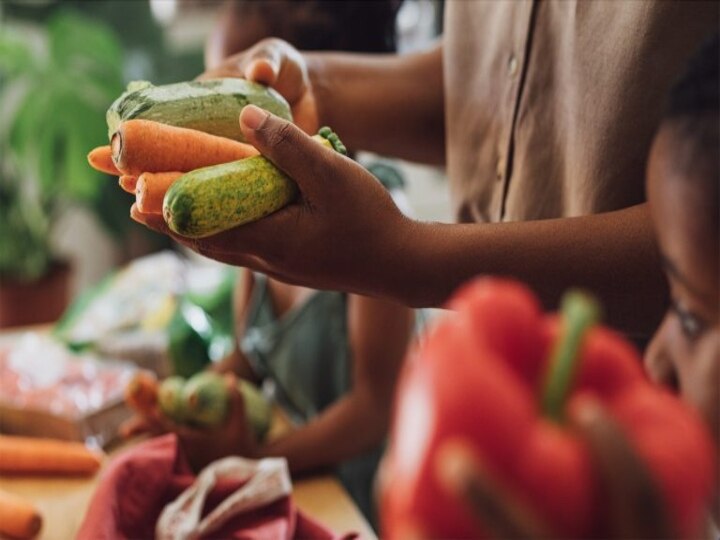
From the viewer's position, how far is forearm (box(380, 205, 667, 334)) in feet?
2.66

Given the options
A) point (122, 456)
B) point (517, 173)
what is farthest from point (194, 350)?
point (517, 173)

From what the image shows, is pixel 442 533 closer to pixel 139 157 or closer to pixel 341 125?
pixel 139 157

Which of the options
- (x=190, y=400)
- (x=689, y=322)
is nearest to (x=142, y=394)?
(x=190, y=400)

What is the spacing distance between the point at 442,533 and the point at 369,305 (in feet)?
3.59

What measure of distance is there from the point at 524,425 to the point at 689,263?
0.49ft

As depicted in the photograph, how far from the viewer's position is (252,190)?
2.46 feet

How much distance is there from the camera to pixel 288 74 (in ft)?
3.50

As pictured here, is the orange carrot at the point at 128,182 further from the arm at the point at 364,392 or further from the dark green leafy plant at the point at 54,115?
the dark green leafy plant at the point at 54,115

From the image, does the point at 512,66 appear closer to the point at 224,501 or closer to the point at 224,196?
the point at 224,196

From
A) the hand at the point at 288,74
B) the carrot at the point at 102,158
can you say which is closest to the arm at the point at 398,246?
the carrot at the point at 102,158

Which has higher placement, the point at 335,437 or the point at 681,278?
the point at 681,278

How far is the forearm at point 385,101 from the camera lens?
121cm

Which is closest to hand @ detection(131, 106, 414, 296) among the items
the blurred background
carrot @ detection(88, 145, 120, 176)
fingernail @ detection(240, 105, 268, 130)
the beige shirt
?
fingernail @ detection(240, 105, 268, 130)

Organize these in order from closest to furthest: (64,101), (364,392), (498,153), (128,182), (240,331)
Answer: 1. (128,182)
2. (498,153)
3. (364,392)
4. (240,331)
5. (64,101)
